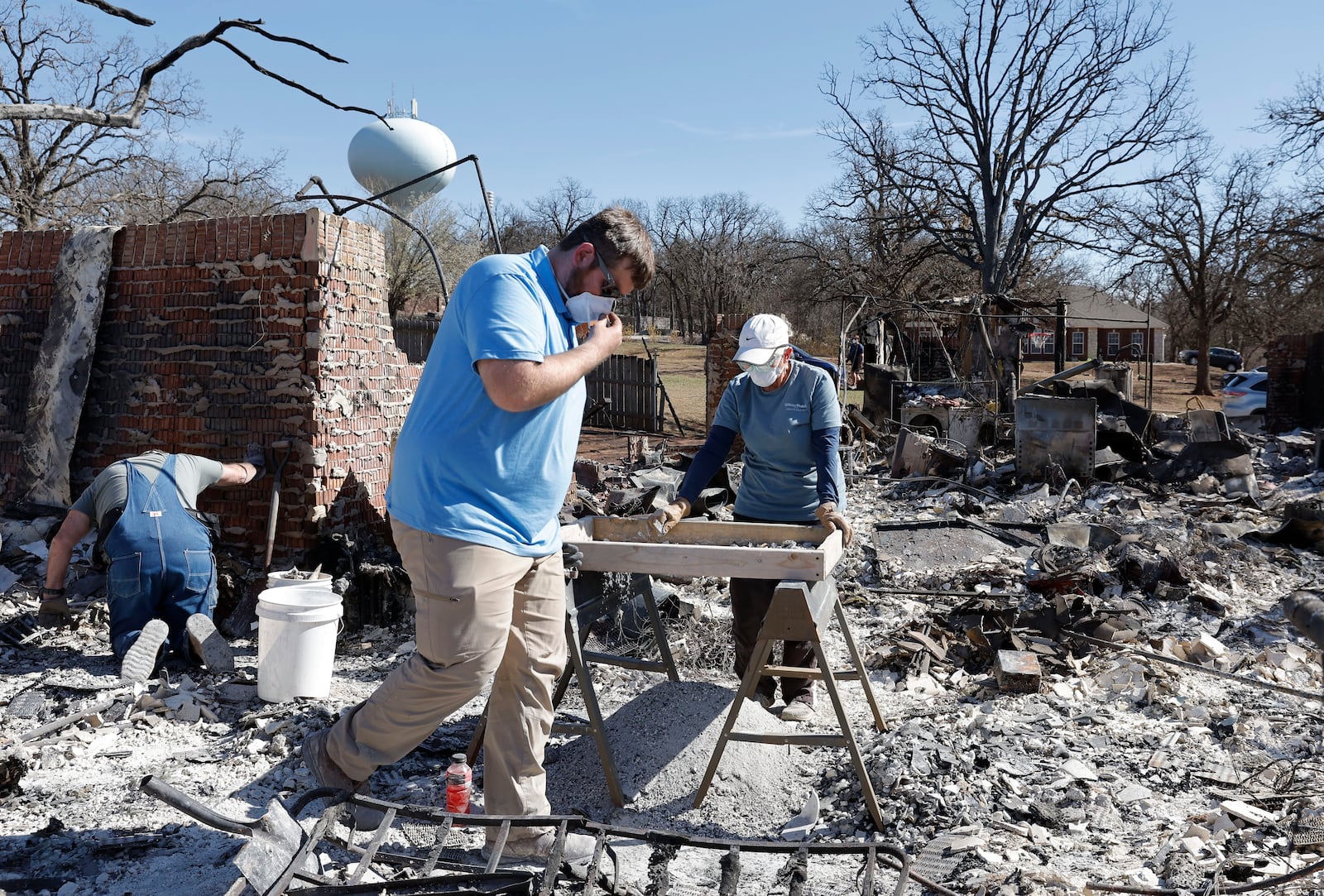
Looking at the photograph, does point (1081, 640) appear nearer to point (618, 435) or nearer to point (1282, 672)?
point (1282, 672)

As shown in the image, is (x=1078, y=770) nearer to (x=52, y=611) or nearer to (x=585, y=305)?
(x=585, y=305)

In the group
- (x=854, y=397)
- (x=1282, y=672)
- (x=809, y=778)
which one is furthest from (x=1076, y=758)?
(x=854, y=397)

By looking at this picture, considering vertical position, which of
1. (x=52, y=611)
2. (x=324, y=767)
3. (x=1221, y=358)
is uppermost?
(x=1221, y=358)

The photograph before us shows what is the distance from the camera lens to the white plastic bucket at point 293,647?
15.1 feet

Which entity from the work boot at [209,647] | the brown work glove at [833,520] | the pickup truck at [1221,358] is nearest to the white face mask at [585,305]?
the brown work glove at [833,520]

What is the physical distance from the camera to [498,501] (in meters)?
2.86

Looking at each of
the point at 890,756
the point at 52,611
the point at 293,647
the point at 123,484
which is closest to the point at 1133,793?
the point at 890,756

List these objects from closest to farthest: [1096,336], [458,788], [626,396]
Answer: [458,788], [626,396], [1096,336]

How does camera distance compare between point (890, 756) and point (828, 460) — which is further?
point (828, 460)

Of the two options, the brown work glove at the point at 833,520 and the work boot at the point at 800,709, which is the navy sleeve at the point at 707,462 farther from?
the work boot at the point at 800,709

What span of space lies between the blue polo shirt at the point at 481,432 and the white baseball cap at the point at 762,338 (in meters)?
1.63

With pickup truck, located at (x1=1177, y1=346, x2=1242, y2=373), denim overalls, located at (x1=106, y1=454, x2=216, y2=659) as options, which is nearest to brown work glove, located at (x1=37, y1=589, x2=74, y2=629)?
denim overalls, located at (x1=106, y1=454, x2=216, y2=659)

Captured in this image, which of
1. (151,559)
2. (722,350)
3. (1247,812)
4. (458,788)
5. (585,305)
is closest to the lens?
(585,305)

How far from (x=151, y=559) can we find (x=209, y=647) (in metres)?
0.57
